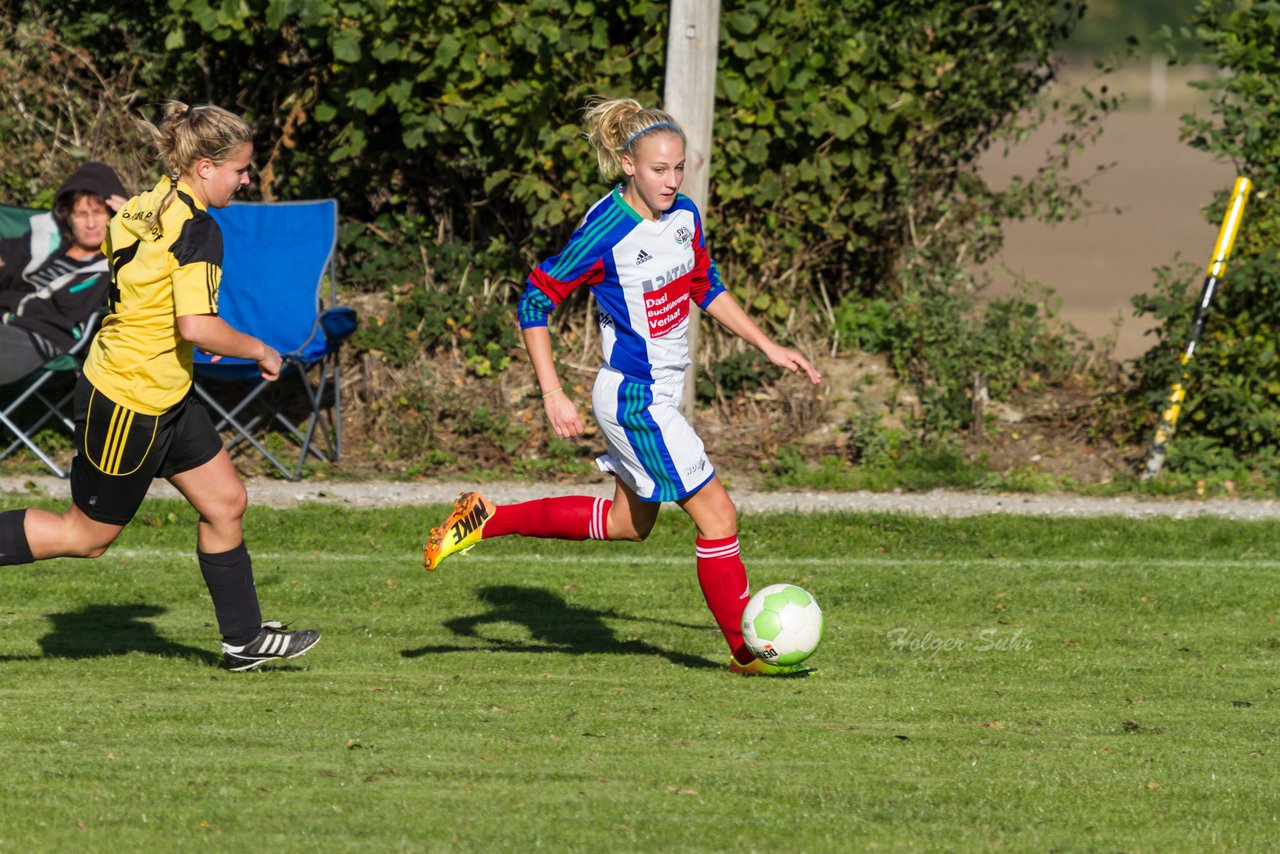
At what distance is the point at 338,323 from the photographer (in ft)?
31.7

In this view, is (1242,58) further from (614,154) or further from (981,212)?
(614,154)

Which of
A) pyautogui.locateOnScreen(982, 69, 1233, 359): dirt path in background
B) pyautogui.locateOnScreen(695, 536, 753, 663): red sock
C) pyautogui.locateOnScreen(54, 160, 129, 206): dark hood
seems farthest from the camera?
pyautogui.locateOnScreen(982, 69, 1233, 359): dirt path in background

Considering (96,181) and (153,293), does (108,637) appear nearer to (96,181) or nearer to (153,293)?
(153,293)

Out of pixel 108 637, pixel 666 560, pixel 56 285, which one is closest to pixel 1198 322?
pixel 666 560

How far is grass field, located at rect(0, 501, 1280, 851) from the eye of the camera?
3.91 m

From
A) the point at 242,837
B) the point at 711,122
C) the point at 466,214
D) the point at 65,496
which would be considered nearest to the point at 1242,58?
the point at 711,122

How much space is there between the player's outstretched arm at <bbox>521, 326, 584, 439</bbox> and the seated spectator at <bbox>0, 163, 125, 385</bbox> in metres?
4.30

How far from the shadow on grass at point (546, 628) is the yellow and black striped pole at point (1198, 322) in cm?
422

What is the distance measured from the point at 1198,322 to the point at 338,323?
5000 millimetres

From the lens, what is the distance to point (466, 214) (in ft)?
38.0

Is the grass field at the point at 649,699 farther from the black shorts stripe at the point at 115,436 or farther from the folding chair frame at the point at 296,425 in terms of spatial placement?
the folding chair frame at the point at 296,425

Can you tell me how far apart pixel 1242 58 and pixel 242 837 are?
26.6 feet

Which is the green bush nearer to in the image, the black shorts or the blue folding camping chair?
the blue folding camping chair

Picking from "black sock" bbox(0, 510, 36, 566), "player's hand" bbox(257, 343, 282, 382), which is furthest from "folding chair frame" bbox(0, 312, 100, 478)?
"player's hand" bbox(257, 343, 282, 382)
